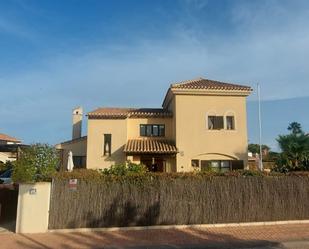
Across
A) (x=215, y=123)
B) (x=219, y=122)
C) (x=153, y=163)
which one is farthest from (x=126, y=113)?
(x=219, y=122)

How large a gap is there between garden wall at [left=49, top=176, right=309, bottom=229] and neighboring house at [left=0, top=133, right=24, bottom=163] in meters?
4.82

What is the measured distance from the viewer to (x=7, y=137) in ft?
220

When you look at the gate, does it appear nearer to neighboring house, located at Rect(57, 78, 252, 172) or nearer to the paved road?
the paved road

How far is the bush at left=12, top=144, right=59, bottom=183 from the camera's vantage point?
1406 centimetres

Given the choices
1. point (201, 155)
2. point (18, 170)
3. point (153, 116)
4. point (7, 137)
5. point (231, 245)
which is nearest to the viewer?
point (231, 245)

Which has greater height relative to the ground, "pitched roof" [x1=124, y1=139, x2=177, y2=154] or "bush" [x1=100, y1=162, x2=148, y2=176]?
"pitched roof" [x1=124, y1=139, x2=177, y2=154]

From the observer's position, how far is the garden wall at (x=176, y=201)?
1412 cm

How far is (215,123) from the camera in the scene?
28.3m

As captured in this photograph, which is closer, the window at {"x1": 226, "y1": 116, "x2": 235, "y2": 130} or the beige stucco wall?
the beige stucco wall

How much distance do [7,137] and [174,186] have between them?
59105mm

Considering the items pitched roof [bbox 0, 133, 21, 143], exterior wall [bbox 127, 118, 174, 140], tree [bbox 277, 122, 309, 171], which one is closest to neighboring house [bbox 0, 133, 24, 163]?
pitched roof [bbox 0, 133, 21, 143]

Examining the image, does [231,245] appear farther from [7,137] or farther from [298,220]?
[7,137]

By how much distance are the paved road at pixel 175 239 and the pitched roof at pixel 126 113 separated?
51.3 ft

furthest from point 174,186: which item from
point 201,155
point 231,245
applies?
point 201,155
